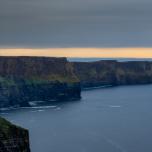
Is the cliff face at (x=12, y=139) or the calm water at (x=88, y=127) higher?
the cliff face at (x=12, y=139)

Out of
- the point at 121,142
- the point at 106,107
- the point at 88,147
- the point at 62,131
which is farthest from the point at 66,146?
the point at 106,107

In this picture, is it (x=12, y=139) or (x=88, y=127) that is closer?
(x=12, y=139)

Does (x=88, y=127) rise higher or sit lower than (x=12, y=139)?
lower

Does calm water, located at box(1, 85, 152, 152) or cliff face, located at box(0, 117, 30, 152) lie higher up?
cliff face, located at box(0, 117, 30, 152)

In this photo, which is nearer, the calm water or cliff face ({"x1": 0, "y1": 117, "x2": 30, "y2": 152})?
cliff face ({"x1": 0, "y1": 117, "x2": 30, "y2": 152})
